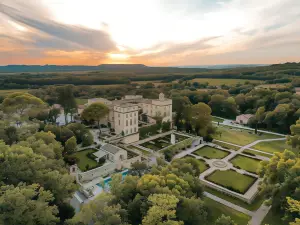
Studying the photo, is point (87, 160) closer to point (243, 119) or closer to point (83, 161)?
point (83, 161)

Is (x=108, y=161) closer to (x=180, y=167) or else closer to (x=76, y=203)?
Result: (x=76, y=203)

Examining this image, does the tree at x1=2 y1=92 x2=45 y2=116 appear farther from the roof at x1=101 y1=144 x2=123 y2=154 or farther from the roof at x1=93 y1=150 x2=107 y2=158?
the roof at x1=101 y1=144 x2=123 y2=154

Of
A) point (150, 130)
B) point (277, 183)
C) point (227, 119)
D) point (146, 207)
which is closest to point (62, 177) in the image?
point (146, 207)

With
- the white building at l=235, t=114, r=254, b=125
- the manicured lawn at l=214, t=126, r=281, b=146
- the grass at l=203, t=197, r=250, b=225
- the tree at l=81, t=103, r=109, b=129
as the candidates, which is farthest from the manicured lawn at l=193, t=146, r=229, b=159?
the white building at l=235, t=114, r=254, b=125

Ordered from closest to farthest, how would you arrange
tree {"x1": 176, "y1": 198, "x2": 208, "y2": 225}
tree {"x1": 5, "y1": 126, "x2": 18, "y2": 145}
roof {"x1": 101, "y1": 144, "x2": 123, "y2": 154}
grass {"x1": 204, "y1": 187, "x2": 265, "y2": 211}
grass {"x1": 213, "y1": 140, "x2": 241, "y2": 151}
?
tree {"x1": 176, "y1": 198, "x2": 208, "y2": 225} → grass {"x1": 204, "y1": 187, "x2": 265, "y2": 211} → tree {"x1": 5, "y1": 126, "x2": 18, "y2": 145} → roof {"x1": 101, "y1": 144, "x2": 123, "y2": 154} → grass {"x1": 213, "y1": 140, "x2": 241, "y2": 151}

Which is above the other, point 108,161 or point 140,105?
point 140,105
